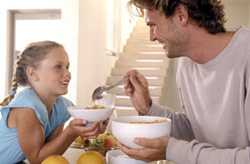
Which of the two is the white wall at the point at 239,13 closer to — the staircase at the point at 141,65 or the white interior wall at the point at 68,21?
the staircase at the point at 141,65

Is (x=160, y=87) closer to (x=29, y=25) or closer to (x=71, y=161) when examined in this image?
(x=29, y=25)

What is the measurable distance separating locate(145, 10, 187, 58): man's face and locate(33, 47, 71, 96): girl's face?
0.36 metres

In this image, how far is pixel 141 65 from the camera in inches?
204

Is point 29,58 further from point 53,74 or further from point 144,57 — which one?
point 144,57

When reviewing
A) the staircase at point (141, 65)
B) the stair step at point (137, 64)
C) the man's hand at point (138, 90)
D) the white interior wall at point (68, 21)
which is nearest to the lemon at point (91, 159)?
the man's hand at point (138, 90)

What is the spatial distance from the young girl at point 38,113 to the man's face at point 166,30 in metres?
0.31

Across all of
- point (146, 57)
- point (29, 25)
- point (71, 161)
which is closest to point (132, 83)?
point (71, 161)

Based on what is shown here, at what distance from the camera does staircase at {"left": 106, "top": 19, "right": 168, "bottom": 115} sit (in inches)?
178

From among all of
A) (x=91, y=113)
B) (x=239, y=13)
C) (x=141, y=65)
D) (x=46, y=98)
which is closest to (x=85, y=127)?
(x=91, y=113)

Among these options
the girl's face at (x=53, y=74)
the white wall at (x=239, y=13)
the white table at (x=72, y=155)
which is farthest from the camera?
the white wall at (x=239, y=13)

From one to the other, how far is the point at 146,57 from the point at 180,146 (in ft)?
14.9

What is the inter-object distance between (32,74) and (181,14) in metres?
0.56

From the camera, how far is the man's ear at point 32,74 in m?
1.28

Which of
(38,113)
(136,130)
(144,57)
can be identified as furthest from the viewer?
(144,57)
